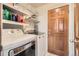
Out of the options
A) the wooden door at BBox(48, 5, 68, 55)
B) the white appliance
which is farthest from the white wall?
the white appliance

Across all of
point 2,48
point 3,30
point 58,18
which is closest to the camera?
point 2,48

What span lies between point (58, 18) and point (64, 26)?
4.8 inches

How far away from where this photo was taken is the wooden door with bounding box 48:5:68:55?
1446 millimetres

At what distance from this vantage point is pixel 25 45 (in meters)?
1.43

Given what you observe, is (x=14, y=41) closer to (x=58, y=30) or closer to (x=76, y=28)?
(x=58, y=30)

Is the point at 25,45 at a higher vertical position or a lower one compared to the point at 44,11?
lower

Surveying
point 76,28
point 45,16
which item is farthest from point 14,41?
point 76,28

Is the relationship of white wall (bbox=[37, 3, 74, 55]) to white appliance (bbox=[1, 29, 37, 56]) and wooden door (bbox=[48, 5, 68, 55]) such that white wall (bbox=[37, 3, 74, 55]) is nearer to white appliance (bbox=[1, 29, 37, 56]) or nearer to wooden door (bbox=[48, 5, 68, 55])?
wooden door (bbox=[48, 5, 68, 55])

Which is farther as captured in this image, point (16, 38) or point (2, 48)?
point (16, 38)

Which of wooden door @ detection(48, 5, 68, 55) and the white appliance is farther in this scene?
wooden door @ detection(48, 5, 68, 55)

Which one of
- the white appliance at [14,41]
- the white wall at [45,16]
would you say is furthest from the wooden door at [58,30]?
the white appliance at [14,41]

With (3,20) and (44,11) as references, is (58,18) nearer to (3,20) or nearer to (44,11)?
(44,11)

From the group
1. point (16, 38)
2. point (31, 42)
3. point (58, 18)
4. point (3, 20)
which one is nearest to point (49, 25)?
point (58, 18)

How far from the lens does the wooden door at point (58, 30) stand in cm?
145
